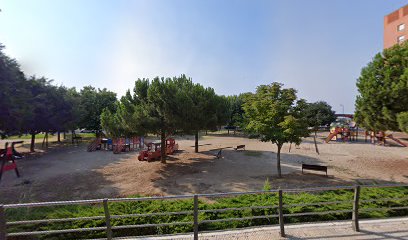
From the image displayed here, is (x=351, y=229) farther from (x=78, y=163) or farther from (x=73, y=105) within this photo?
(x=73, y=105)

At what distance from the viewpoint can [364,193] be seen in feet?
23.4

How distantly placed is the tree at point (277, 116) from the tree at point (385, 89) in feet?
12.1

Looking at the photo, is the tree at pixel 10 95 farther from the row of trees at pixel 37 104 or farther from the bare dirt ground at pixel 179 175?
the bare dirt ground at pixel 179 175

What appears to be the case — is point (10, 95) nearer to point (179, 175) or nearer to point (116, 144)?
point (116, 144)

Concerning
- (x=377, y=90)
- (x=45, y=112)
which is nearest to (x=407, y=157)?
(x=377, y=90)

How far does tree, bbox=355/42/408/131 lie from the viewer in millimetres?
10992

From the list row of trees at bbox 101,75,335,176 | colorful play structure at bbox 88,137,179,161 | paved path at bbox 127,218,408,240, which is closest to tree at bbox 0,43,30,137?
row of trees at bbox 101,75,335,176

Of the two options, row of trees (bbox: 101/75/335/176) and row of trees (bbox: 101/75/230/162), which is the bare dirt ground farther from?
row of trees (bbox: 101/75/230/162)

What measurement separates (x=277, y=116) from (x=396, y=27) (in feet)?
169

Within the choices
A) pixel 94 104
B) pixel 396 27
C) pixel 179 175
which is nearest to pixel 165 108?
pixel 179 175

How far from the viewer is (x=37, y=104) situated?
21.3 metres

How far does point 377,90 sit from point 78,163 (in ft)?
70.6

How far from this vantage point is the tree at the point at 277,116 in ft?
40.9

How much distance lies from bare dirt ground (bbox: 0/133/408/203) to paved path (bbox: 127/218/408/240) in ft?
21.6
